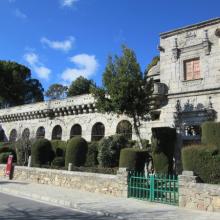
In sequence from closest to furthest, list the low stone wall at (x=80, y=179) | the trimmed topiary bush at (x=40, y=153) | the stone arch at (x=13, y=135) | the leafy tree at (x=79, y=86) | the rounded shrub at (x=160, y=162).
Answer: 1. the low stone wall at (x=80, y=179)
2. the rounded shrub at (x=160, y=162)
3. the trimmed topiary bush at (x=40, y=153)
4. the stone arch at (x=13, y=135)
5. the leafy tree at (x=79, y=86)

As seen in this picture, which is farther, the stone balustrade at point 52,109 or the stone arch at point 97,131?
the stone balustrade at point 52,109

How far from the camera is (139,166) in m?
17.2

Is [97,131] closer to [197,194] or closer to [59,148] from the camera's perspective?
[59,148]

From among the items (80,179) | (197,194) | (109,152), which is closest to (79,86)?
(109,152)

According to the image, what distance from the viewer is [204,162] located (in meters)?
12.8

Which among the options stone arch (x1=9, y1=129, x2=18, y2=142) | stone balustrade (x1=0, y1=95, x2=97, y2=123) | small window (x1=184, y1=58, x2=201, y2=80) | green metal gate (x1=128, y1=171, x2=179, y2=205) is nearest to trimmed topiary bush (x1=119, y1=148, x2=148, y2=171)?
green metal gate (x1=128, y1=171, x2=179, y2=205)

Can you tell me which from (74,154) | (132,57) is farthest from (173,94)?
(74,154)

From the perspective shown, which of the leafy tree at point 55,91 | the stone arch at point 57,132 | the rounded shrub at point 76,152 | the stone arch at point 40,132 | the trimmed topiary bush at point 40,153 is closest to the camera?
the rounded shrub at point 76,152

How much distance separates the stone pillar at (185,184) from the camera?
1160 centimetres

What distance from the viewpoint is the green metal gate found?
1214cm

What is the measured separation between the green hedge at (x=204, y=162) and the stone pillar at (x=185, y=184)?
1122 millimetres

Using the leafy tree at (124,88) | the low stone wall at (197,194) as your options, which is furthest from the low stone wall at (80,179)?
the leafy tree at (124,88)

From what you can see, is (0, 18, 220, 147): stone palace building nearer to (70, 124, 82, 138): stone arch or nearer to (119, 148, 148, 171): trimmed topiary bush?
(70, 124, 82, 138): stone arch

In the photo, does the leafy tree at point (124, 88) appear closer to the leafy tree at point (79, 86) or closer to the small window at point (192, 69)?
the small window at point (192, 69)
